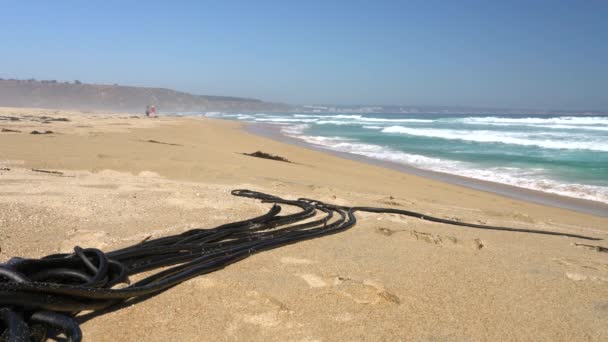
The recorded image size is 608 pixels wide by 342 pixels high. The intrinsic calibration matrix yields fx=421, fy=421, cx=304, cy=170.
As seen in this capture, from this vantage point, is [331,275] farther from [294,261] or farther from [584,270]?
[584,270]

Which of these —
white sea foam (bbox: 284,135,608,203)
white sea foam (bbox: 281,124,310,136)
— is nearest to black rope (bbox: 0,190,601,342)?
white sea foam (bbox: 284,135,608,203)

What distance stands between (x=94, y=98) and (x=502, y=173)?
8402 centimetres

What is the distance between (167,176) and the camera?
5395 mm

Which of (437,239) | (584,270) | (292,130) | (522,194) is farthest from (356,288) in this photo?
(292,130)

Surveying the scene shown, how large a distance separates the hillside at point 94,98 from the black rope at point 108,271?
232 feet

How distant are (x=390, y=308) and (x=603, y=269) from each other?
5.62 feet

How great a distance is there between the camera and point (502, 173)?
34.0 ft

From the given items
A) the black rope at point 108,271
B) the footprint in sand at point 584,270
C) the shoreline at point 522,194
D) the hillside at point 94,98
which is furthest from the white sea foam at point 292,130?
the hillside at point 94,98

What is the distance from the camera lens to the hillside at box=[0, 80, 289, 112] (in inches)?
2736

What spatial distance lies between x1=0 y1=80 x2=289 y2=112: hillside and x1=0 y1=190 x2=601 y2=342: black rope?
70.8 meters

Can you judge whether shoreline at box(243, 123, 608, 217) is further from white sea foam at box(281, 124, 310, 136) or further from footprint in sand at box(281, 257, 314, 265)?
white sea foam at box(281, 124, 310, 136)

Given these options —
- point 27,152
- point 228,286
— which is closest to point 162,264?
point 228,286

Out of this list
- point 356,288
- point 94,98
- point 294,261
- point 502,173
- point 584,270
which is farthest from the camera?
point 94,98

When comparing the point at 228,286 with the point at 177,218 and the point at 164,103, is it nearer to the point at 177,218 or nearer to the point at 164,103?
the point at 177,218
